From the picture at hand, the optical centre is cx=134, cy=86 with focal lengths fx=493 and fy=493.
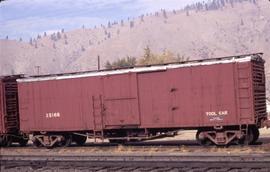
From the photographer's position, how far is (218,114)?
64.4ft

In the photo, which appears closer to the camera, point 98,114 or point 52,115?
point 98,114

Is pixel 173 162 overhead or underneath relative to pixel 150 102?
underneath

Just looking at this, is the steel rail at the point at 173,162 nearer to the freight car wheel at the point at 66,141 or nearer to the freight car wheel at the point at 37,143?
the freight car wheel at the point at 66,141

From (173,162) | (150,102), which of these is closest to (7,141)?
(150,102)

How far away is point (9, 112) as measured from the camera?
24609 mm

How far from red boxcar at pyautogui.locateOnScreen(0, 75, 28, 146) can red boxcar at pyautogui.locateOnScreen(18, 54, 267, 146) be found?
3.11 feet

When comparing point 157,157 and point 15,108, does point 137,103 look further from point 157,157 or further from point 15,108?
point 15,108

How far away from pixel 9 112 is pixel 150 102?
7.86m

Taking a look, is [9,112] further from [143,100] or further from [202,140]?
[202,140]

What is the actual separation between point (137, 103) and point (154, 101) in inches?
30.0

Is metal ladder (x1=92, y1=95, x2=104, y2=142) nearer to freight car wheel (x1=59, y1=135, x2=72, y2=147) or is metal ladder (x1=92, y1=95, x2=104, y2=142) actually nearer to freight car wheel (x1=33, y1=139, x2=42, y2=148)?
freight car wheel (x1=59, y1=135, x2=72, y2=147)

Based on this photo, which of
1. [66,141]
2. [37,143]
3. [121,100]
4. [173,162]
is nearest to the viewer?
[173,162]

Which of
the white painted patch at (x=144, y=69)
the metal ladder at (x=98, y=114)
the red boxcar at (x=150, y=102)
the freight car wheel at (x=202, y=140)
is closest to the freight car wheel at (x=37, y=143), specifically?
the red boxcar at (x=150, y=102)

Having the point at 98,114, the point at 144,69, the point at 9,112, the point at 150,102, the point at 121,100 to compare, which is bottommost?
the point at 98,114
